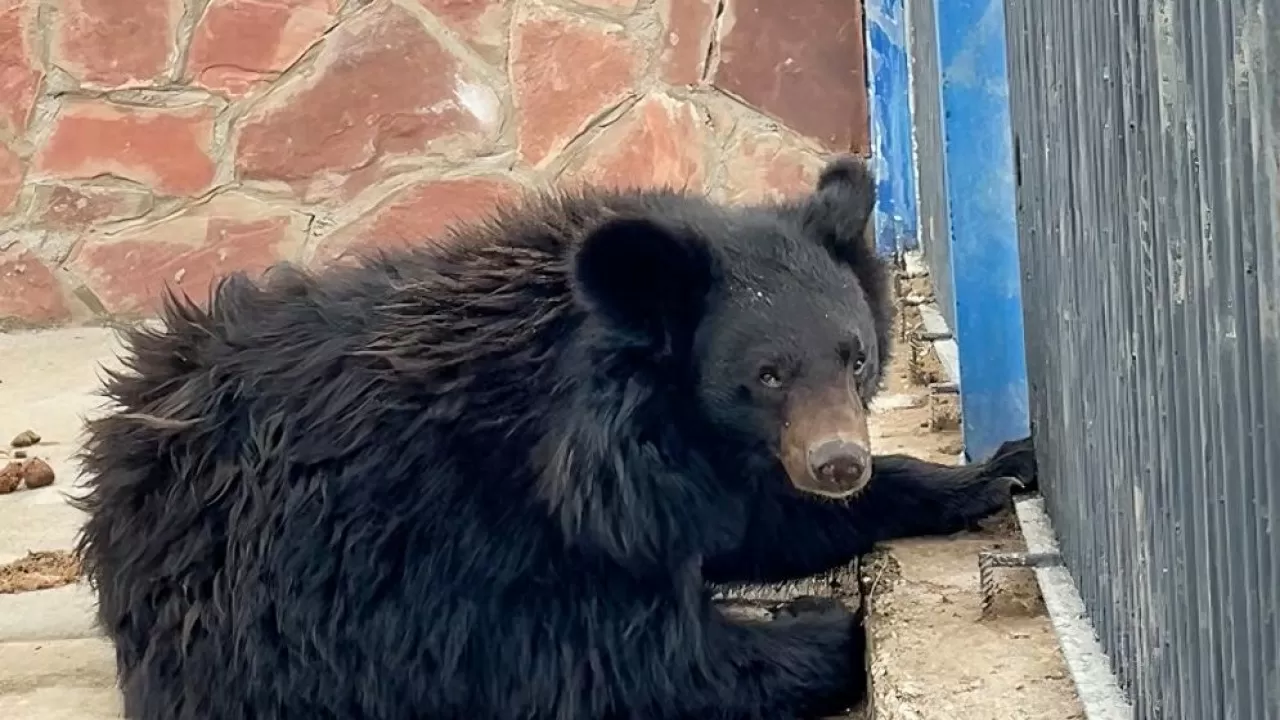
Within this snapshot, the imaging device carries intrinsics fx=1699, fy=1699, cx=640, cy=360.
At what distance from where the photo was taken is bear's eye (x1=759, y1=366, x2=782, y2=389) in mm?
2555

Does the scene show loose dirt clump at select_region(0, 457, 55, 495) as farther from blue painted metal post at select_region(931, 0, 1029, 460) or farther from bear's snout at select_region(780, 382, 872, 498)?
bear's snout at select_region(780, 382, 872, 498)

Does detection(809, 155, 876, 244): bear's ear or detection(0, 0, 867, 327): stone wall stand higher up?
detection(0, 0, 867, 327): stone wall

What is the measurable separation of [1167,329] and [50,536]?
3026mm

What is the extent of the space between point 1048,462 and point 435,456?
1.03 metres

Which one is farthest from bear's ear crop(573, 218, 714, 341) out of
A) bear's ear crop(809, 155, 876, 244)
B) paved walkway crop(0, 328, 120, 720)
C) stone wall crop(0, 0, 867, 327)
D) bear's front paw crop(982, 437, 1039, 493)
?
stone wall crop(0, 0, 867, 327)

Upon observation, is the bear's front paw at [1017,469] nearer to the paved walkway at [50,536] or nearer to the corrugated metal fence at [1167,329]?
the corrugated metal fence at [1167,329]

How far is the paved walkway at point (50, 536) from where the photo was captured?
3098 mm

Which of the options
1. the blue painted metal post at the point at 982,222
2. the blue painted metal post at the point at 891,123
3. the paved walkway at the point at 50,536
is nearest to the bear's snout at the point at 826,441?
the blue painted metal post at the point at 982,222

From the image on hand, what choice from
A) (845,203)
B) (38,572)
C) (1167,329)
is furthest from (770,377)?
(38,572)

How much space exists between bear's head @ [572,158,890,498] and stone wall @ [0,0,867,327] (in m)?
3.63

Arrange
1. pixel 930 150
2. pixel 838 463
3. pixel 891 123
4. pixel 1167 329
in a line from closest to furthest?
1. pixel 1167 329
2. pixel 838 463
3. pixel 930 150
4. pixel 891 123

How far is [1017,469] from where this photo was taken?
3.09m

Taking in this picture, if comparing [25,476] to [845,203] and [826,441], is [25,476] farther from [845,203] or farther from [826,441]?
[826,441]

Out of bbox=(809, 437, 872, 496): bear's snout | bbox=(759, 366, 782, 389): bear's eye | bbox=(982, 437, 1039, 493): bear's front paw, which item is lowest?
bbox=(982, 437, 1039, 493): bear's front paw
